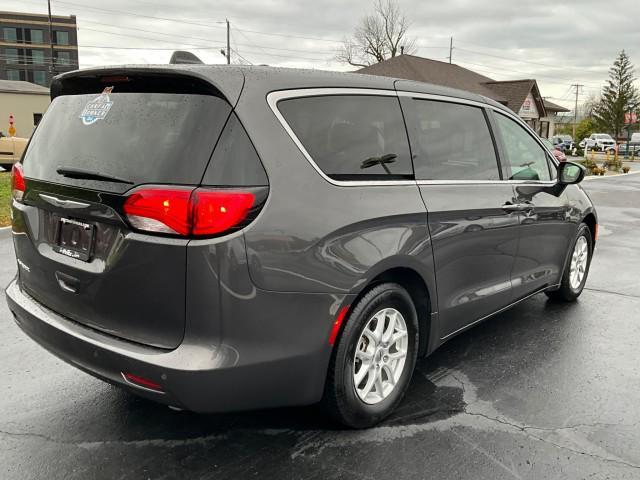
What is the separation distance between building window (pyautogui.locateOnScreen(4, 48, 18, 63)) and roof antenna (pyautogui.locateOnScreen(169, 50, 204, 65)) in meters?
91.3

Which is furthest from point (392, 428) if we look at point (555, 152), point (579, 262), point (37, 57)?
point (37, 57)

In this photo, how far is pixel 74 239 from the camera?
103 inches

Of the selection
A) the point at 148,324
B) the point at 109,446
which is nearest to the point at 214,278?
the point at 148,324

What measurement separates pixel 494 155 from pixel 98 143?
8.41ft

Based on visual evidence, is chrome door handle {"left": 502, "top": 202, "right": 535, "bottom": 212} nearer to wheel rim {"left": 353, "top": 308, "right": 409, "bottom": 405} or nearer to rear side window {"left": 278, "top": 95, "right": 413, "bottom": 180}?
rear side window {"left": 278, "top": 95, "right": 413, "bottom": 180}

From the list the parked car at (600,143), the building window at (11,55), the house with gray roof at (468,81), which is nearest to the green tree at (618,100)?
the parked car at (600,143)

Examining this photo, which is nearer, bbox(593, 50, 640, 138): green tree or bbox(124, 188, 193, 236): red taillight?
bbox(124, 188, 193, 236): red taillight

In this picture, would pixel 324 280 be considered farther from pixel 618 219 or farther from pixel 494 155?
pixel 618 219

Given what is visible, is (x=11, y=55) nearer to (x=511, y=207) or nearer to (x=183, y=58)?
(x=183, y=58)

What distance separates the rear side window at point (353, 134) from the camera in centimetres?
269

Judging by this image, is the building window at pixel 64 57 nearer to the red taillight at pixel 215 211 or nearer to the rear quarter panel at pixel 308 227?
the rear quarter panel at pixel 308 227

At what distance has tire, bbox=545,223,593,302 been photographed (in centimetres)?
511

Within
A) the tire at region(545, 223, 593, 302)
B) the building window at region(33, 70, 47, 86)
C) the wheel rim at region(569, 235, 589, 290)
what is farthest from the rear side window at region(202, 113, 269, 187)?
the building window at region(33, 70, 47, 86)

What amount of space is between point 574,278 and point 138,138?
4269 millimetres
